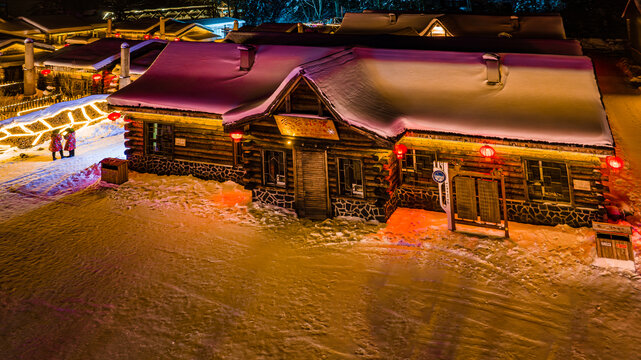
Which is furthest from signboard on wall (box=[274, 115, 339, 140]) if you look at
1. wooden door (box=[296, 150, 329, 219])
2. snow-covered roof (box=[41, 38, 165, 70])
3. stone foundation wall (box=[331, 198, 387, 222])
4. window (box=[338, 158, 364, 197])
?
snow-covered roof (box=[41, 38, 165, 70])

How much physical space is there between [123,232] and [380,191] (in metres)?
8.96

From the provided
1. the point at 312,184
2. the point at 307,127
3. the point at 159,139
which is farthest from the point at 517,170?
the point at 159,139

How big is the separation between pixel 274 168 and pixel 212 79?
230 inches

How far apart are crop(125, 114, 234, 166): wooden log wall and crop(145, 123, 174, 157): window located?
27 centimetres

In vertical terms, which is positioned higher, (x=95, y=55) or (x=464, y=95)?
(x=95, y=55)

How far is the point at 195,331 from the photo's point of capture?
900 centimetres

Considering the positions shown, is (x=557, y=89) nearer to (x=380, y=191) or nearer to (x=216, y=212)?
(x=380, y=191)

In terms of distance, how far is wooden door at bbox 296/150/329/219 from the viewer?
14.4 meters

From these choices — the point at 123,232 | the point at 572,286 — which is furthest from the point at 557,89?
the point at 123,232

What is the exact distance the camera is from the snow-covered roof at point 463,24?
101ft

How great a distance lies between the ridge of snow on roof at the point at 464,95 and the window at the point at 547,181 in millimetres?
1592

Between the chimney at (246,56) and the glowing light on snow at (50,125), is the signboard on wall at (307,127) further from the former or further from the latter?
the glowing light on snow at (50,125)

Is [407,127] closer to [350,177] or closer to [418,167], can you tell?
[418,167]

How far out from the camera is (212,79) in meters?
18.2
